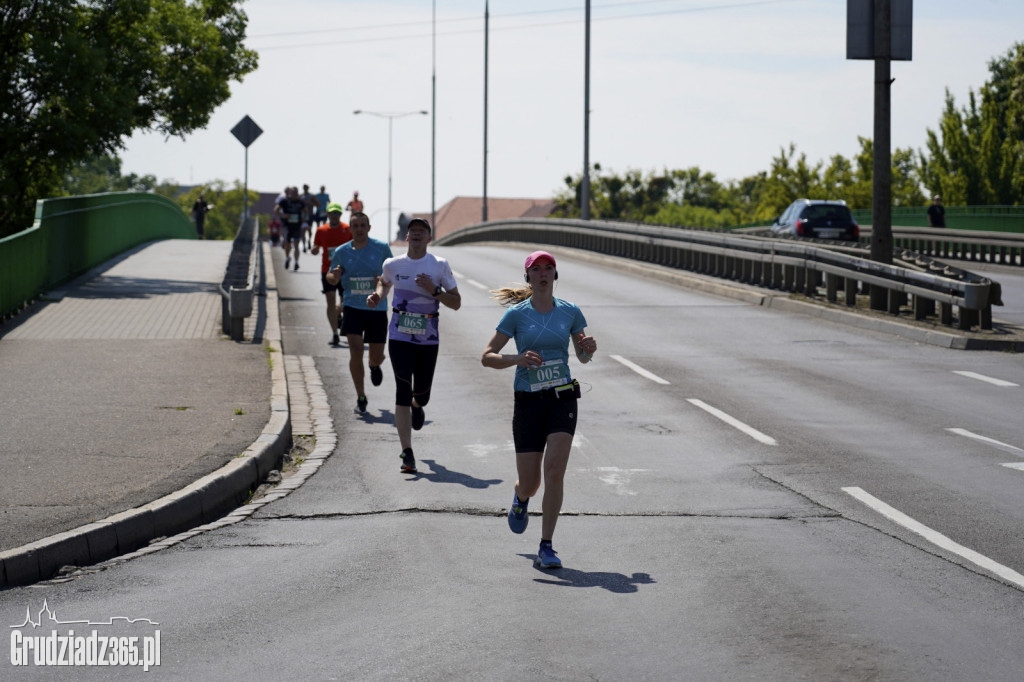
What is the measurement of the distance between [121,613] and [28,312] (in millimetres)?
14662

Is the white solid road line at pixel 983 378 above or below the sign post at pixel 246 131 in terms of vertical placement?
below

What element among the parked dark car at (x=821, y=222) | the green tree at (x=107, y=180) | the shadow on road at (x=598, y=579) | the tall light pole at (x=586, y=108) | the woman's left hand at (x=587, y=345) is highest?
the green tree at (x=107, y=180)

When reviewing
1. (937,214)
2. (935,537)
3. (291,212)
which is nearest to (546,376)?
(935,537)

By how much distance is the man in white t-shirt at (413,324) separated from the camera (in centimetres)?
1084

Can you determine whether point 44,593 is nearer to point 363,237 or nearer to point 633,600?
point 633,600

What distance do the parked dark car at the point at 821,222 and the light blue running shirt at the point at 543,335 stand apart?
30.7m

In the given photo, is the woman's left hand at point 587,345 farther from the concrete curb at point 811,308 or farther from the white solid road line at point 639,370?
the concrete curb at point 811,308

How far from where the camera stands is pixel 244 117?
91.0 ft

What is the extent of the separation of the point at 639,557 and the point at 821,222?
103 feet

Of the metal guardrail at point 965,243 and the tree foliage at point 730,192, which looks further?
the tree foliage at point 730,192

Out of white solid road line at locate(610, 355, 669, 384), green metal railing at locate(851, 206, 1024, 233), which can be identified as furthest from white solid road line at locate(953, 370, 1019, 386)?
green metal railing at locate(851, 206, 1024, 233)

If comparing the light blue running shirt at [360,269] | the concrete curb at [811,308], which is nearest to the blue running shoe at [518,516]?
the light blue running shirt at [360,269]

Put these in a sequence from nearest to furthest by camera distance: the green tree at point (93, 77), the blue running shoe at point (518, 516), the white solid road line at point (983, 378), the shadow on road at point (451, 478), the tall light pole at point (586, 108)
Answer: the blue running shoe at point (518, 516), the shadow on road at point (451, 478), the white solid road line at point (983, 378), the green tree at point (93, 77), the tall light pole at point (586, 108)

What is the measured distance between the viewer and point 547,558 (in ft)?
25.0
